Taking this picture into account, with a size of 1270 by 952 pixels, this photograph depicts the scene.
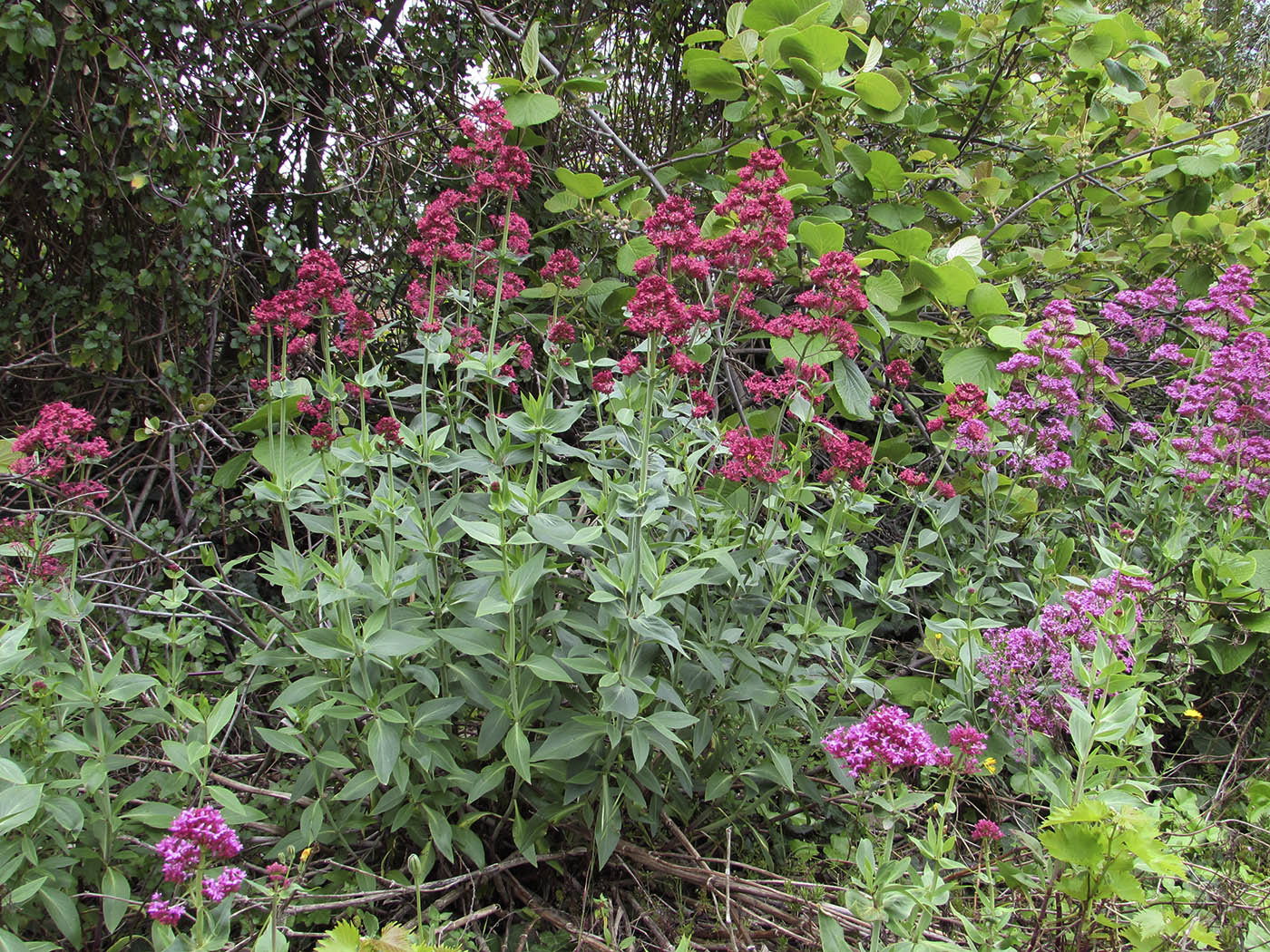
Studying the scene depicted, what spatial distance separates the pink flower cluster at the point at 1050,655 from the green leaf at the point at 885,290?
4.51ft

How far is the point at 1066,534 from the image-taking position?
366 centimetres

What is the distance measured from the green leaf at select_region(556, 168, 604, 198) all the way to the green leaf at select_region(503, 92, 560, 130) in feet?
0.99

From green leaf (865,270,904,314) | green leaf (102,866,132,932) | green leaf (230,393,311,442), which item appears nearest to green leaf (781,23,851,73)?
green leaf (865,270,904,314)

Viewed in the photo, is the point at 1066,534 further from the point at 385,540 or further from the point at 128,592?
the point at 128,592

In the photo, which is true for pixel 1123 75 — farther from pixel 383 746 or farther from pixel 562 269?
pixel 383 746

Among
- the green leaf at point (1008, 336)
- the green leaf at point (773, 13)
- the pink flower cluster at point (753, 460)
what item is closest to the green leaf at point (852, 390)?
the green leaf at point (1008, 336)

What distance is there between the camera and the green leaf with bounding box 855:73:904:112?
3289 millimetres

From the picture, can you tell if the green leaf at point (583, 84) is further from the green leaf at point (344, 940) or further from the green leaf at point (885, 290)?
the green leaf at point (344, 940)

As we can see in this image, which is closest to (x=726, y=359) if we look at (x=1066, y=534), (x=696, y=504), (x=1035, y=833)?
(x=696, y=504)

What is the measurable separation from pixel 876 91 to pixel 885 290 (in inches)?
33.4

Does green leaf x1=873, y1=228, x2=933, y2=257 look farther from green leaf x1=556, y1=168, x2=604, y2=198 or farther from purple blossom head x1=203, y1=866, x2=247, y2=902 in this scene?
purple blossom head x1=203, y1=866, x2=247, y2=902

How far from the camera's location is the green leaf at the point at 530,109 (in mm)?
3244

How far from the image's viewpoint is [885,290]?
328 centimetres

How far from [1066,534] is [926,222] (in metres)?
1.75
